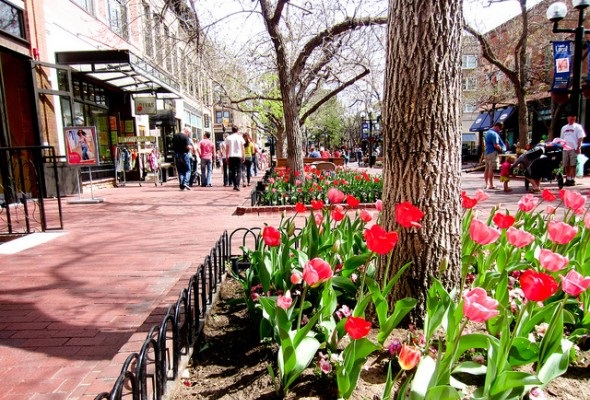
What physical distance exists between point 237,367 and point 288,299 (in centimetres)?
63

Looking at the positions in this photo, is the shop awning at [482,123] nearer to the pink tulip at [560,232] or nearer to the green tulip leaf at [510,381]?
the pink tulip at [560,232]

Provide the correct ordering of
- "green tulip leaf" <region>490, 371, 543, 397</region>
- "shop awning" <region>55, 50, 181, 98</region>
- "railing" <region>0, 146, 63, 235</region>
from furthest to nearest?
"shop awning" <region>55, 50, 181, 98</region>, "railing" <region>0, 146, 63, 235</region>, "green tulip leaf" <region>490, 371, 543, 397</region>

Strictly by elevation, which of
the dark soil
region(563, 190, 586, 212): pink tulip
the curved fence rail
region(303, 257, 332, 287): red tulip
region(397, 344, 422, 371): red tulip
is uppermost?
region(563, 190, 586, 212): pink tulip

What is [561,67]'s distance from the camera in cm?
1205

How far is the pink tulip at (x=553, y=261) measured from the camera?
1.58 metres

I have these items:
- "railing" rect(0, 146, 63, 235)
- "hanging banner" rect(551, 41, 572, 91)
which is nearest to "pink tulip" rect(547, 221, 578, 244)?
"railing" rect(0, 146, 63, 235)

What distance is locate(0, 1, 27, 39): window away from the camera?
8993 millimetres

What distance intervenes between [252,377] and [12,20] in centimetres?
1094

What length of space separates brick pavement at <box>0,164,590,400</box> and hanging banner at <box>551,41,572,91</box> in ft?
33.3

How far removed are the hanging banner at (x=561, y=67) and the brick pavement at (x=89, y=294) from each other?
33.3 feet

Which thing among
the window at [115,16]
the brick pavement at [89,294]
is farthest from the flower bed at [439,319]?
the window at [115,16]

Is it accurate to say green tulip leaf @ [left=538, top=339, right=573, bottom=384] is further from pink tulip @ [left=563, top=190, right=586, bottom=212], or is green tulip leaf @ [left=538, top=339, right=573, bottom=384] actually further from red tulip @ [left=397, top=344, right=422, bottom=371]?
pink tulip @ [left=563, top=190, right=586, bottom=212]

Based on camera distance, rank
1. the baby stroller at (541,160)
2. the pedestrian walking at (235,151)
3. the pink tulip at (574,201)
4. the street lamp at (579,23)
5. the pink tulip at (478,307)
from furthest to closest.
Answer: the pedestrian walking at (235,151), the street lamp at (579,23), the baby stroller at (541,160), the pink tulip at (574,201), the pink tulip at (478,307)

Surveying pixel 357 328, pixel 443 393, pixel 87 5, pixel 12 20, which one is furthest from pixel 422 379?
pixel 87 5
